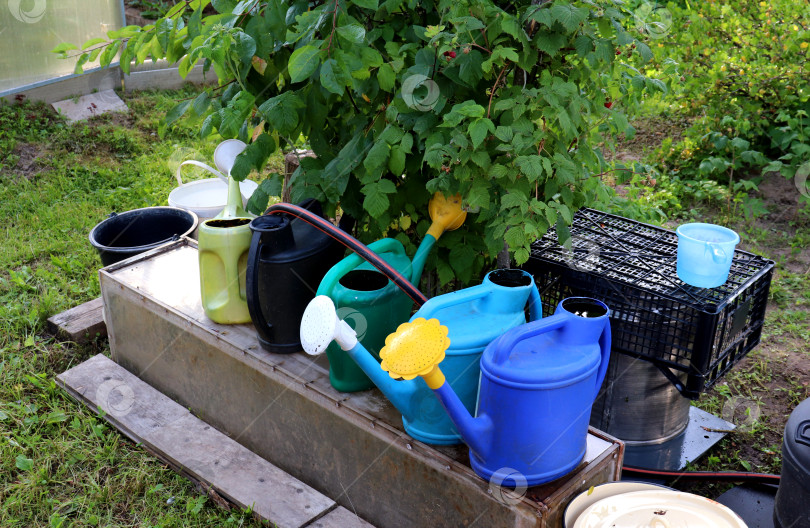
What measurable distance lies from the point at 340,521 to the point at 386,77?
4.18 feet

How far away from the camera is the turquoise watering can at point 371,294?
1951 millimetres

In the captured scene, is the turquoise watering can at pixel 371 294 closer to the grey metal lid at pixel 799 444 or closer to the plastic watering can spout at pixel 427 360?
the plastic watering can spout at pixel 427 360

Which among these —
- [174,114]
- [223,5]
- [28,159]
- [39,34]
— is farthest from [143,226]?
[39,34]

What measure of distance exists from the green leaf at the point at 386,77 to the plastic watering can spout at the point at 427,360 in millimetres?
773

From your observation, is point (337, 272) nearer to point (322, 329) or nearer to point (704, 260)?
point (322, 329)

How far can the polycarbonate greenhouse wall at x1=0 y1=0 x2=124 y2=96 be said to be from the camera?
16.7 feet

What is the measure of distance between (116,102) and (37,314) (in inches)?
129

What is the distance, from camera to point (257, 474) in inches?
89.1

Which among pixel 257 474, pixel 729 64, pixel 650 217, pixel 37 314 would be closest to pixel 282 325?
pixel 257 474

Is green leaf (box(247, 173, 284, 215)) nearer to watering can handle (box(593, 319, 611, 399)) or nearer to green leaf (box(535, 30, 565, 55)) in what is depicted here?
green leaf (box(535, 30, 565, 55))

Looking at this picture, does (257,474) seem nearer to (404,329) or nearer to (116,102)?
(404,329)

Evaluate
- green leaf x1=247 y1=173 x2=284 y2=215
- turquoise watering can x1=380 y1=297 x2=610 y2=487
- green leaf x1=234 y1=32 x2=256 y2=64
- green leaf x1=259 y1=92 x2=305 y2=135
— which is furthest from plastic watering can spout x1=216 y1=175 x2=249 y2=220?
turquoise watering can x1=380 y1=297 x2=610 y2=487

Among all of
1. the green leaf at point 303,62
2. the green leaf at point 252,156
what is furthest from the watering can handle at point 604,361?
the green leaf at point 252,156

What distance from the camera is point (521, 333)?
155 cm
